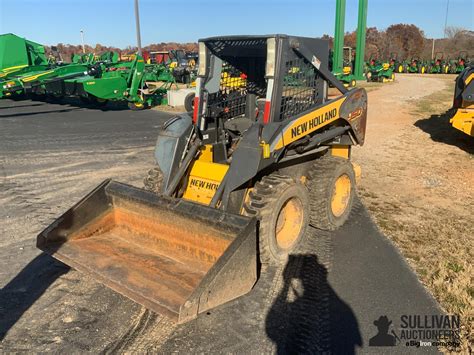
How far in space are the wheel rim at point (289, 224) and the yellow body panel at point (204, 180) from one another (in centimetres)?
74

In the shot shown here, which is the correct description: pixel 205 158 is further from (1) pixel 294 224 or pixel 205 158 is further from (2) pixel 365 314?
(2) pixel 365 314

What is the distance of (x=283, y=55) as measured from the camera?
3939mm

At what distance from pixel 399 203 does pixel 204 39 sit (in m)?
3.71

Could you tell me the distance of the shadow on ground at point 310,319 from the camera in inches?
120

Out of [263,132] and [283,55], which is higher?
[283,55]

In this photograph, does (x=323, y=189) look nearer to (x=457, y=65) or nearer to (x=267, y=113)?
(x=267, y=113)

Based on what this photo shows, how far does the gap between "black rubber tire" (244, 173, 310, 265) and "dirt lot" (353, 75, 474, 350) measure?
1435 mm

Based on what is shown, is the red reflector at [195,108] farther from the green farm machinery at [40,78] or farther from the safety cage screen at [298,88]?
the green farm machinery at [40,78]

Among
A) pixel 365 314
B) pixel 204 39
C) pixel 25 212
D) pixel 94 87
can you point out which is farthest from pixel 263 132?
pixel 94 87

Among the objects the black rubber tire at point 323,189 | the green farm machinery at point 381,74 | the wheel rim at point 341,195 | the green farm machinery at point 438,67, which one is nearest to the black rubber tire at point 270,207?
the black rubber tire at point 323,189

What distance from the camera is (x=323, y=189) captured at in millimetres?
4828

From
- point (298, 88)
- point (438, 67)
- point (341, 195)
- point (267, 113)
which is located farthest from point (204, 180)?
point (438, 67)

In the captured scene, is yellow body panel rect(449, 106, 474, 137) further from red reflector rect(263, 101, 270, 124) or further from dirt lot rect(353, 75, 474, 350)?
red reflector rect(263, 101, 270, 124)

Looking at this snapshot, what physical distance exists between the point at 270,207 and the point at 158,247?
1.18 m
